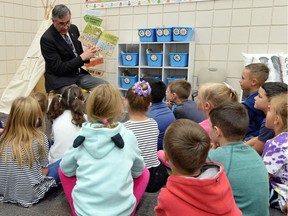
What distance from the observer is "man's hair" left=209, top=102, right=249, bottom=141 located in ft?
Result: 3.65

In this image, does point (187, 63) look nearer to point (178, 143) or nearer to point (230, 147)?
point (230, 147)

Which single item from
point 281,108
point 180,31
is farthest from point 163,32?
point 281,108

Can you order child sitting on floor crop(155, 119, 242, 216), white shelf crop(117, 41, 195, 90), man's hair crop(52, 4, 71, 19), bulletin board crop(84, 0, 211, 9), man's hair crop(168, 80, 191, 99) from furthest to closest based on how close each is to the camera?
bulletin board crop(84, 0, 211, 9) → white shelf crop(117, 41, 195, 90) → man's hair crop(52, 4, 71, 19) → man's hair crop(168, 80, 191, 99) → child sitting on floor crop(155, 119, 242, 216)

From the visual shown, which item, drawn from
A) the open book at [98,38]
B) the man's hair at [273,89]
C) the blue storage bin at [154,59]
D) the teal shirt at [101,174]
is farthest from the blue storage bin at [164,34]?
the teal shirt at [101,174]

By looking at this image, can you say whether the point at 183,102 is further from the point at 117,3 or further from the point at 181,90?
the point at 117,3

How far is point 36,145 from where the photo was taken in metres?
1.33

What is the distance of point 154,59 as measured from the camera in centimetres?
298

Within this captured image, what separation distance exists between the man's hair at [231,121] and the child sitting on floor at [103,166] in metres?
0.38

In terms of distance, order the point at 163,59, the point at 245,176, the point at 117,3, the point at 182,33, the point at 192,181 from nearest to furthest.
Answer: the point at 192,181 → the point at 245,176 → the point at 182,33 → the point at 163,59 → the point at 117,3

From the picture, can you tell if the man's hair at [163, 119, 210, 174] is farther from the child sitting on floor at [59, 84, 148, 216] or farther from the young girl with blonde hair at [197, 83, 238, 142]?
the young girl with blonde hair at [197, 83, 238, 142]

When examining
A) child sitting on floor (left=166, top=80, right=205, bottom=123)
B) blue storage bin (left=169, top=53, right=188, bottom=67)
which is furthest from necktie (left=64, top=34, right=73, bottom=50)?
child sitting on floor (left=166, top=80, right=205, bottom=123)

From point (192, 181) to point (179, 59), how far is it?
7.05 ft

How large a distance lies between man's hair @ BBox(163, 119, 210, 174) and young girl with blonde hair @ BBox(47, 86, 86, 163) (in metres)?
0.83

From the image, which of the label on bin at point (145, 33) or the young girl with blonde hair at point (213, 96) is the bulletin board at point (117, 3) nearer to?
the label on bin at point (145, 33)
